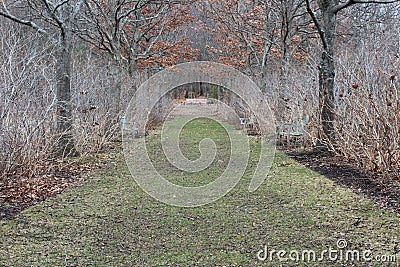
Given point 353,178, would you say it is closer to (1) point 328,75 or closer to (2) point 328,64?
(1) point 328,75

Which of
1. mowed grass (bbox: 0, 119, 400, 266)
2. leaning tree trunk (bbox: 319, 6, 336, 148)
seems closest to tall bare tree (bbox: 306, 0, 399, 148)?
leaning tree trunk (bbox: 319, 6, 336, 148)

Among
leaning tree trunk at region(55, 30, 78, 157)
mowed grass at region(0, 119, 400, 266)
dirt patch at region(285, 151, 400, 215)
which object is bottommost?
mowed grass at region(0, 119, 400, 266)

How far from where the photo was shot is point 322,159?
25.9 feet

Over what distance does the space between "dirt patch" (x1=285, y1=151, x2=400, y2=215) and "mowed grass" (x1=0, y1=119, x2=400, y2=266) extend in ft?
0.59

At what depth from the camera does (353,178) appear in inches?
242

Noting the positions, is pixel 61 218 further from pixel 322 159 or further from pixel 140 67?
pixel 140 67

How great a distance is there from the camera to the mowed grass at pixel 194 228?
3.60m

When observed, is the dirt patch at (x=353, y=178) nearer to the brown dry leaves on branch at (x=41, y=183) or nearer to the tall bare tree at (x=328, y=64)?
the tall bare tree at (x=328, y=64)

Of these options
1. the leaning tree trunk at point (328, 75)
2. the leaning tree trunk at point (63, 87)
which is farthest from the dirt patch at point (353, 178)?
the leaning tree trunk at point (63, 87)

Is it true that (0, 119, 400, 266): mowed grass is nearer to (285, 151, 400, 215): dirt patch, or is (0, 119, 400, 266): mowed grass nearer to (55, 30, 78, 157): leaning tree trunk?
(285, 151, 400, 215): dirt patch

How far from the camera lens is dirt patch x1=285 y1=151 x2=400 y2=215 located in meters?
5.06

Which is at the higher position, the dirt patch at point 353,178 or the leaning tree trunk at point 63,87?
the leaning tree trunk at point 63,87

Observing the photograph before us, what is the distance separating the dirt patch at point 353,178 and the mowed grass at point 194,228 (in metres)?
0.18

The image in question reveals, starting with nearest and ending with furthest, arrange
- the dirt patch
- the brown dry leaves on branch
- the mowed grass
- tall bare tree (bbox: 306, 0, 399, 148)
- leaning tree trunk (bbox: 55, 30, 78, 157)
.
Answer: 1. the mowed grass
2. the dirt patch
3. the brown dry leaves on branch
4. tall bare tree (bbox: 306, 0, 399, 148)
5. leaning tree trunk (bbox: 55, 30, 78, 157)
